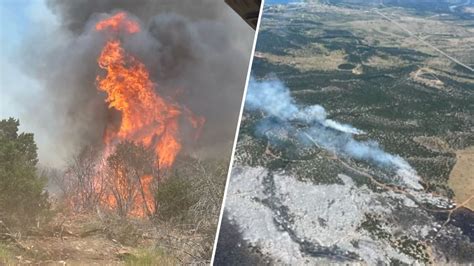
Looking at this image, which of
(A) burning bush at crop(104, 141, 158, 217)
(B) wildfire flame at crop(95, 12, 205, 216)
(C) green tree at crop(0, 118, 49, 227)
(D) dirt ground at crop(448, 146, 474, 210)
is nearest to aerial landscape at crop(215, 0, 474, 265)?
(D) dirt ground at crop(448, 146, 474, 210)

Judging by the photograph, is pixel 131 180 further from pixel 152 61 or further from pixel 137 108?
pixel 152 61

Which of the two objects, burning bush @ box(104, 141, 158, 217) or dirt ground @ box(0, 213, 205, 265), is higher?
burning bush @ box(104, 141, 158, 217)

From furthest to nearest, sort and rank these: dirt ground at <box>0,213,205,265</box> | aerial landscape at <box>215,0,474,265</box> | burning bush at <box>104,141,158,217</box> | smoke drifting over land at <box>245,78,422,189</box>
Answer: burning bush at <box>104,141,158,217</box> < dirt ground at <box>0,213,205,265</box> < smoke drifting over land at <box>245,78,422,189</box> < aerial landscape at <box>215,0,474,265</box>

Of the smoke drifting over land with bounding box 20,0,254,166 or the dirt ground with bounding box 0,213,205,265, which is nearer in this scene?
the dirt ground with bounding box 0,213,205,265

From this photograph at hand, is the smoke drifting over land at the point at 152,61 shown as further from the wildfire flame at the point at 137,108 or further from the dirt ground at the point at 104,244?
the dirt ground at the point at 104,244

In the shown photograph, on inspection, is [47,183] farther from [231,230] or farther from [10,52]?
[231,230]

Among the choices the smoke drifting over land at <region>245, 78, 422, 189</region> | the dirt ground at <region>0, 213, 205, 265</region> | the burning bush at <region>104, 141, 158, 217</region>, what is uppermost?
the smoke drifting over land at <region>245, 78, 422, 189</region>

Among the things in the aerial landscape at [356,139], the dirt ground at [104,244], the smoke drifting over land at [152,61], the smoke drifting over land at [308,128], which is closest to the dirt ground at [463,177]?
the aerial landscape at [356,139]

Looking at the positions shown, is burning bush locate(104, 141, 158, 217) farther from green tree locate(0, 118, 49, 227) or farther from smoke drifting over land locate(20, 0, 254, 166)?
green tree locate(0, 118, 49, 227)

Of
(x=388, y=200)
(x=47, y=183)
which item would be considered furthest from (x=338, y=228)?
(x=47, y=183)
